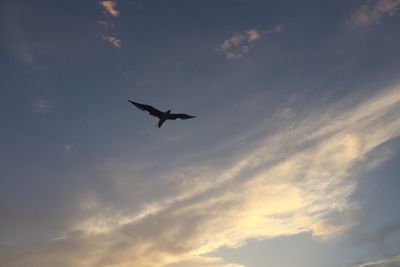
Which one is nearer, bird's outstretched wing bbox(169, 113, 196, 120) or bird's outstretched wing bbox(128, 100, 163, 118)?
bird's outstretched wing bbox(128, 100, 163, 118)

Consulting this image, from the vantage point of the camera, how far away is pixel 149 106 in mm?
88500

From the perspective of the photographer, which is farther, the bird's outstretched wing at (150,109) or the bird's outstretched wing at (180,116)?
the bird's outstretched wing at (180,116)

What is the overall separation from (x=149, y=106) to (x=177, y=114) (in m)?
5.05

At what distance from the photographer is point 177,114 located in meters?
91.3

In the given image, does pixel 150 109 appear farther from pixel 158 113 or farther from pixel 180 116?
pixel 180 116

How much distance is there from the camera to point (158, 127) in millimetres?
87938

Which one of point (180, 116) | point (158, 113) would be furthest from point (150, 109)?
point (180, 116)

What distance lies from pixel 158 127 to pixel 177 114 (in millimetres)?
4759

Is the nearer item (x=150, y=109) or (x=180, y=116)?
(x=150, y=109)

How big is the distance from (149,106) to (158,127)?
346 cm
